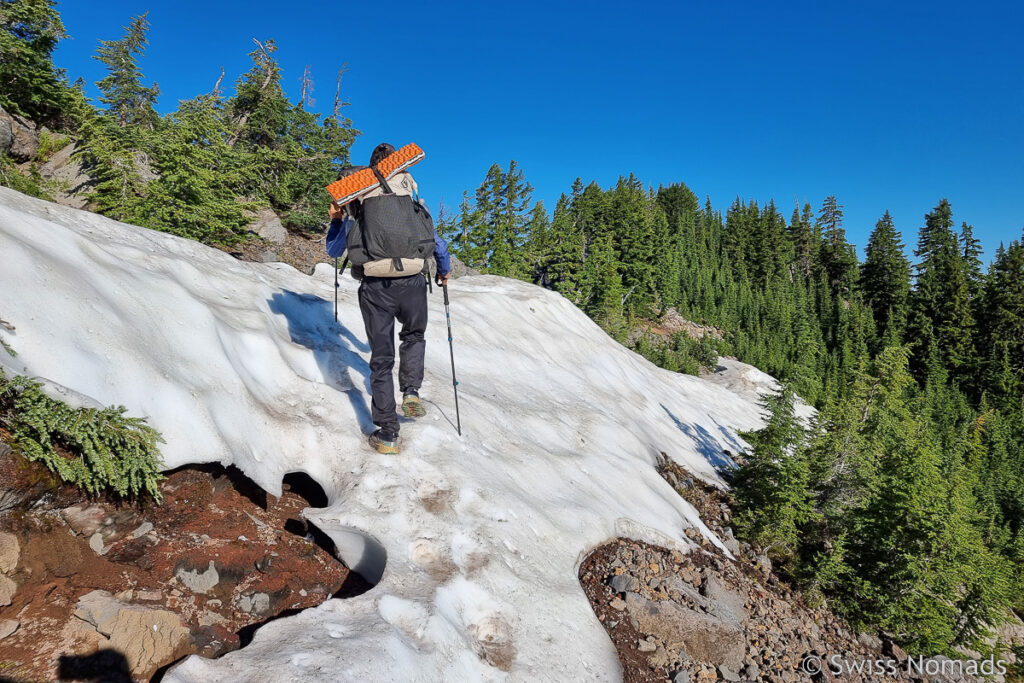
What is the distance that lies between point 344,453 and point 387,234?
2.48 m

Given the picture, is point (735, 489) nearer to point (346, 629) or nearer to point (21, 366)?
point (346, 629)

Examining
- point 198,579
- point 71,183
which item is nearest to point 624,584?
point 198,579

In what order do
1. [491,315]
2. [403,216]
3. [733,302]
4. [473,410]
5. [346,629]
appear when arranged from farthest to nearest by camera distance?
[733,302]
[491,315]
[473,410]
[403,216]
[346,629]

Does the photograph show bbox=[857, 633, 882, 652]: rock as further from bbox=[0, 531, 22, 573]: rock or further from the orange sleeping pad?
bbox=[0, 531, 22, 573]: rock

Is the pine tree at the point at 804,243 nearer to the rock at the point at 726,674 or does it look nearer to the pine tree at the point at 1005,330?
the pine tree at the point at 1005,330

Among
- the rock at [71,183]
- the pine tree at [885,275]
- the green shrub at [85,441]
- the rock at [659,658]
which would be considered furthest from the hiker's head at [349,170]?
the pine tree at [885,275]

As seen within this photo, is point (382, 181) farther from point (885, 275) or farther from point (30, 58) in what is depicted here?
point (885, 275)

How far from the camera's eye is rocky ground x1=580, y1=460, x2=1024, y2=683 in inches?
222

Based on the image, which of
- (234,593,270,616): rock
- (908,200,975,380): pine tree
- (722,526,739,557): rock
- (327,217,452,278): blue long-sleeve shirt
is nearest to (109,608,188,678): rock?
(234,593,270,616): rock

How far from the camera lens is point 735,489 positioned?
11242 millimetres

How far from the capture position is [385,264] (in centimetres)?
554

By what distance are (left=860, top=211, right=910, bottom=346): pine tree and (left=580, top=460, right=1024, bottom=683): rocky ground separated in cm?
8396

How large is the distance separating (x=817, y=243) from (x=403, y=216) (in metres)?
113

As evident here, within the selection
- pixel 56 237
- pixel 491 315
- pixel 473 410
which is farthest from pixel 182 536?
pixel 491 315
